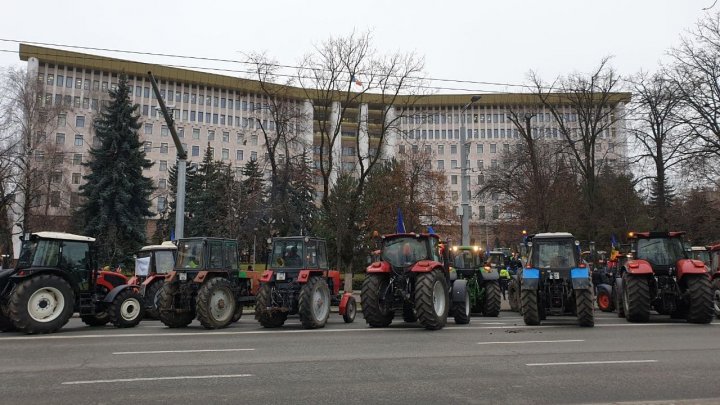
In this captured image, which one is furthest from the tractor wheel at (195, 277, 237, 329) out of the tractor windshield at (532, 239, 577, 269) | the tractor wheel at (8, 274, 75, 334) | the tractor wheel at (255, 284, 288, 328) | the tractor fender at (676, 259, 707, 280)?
the tractor fender at (676, 259, 707, 280)

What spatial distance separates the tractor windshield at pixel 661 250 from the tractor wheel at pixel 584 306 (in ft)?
10.4

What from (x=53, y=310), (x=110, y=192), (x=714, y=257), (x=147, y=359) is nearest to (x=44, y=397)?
(x=147, y=359)

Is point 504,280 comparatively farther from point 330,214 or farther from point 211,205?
point 211,205

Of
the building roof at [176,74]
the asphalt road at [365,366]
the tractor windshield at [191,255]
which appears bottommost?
the asphalt road at [365,366]

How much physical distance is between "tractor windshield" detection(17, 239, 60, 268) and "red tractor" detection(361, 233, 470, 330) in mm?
7395

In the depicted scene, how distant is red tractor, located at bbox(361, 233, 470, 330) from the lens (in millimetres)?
11805

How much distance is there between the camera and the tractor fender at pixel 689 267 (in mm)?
13002

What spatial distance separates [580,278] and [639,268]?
2131mm

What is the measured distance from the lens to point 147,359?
8.34 m

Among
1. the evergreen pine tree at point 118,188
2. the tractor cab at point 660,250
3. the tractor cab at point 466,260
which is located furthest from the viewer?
the evergreen pine tree at point 118,188

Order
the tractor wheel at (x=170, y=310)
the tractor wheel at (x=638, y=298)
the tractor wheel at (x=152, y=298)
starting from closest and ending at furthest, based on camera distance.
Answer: the tractor wheel at (x=170, y=310), the tractor wheel at (x=638, y=298), the tractor wheel at (x=152, y=298)

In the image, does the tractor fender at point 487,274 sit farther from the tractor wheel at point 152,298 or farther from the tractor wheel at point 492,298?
the tractor wheel at point 152,298

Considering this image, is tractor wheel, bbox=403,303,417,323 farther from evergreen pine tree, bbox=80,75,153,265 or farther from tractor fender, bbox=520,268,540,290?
evergreen pine tree, bbox=80,75,153,265

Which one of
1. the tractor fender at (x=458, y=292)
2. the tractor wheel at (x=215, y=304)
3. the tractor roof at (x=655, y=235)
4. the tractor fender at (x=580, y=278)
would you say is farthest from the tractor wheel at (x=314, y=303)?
the tractor roof at (x=655, y=235)
